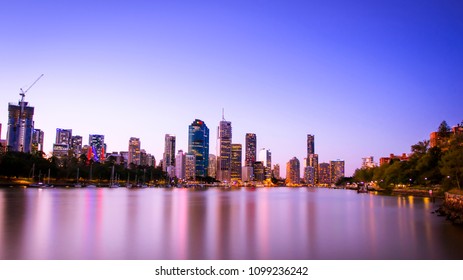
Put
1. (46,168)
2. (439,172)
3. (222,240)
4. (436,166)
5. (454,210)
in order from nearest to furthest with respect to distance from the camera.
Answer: (222,240) < (454,210) < (439,172) < (436,166) < (46,168)

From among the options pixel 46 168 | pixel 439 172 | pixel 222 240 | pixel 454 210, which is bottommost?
pixel 222 240

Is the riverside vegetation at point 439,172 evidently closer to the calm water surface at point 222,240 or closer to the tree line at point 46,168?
the calm water surface at point 222,240

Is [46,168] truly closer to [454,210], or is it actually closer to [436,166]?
[436,166]

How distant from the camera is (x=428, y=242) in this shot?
80.2 feet

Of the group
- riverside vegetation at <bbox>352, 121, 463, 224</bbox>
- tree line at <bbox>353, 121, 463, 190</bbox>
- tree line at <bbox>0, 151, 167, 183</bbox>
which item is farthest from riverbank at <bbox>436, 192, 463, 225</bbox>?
tree line at <bbox>0, 151, 167, 183</bbox>

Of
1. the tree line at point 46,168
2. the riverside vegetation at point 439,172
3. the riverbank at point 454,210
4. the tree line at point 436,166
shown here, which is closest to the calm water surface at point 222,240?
the riverbank at point 454,210

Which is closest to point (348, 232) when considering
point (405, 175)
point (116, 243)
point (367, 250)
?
point (367, 250)

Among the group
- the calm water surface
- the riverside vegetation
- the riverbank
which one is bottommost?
the calm water surface

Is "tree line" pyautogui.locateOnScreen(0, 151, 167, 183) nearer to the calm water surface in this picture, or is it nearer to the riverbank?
the calm water surface

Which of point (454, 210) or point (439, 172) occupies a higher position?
point (439, 172)

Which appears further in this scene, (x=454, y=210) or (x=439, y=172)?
(x=439, y=172)

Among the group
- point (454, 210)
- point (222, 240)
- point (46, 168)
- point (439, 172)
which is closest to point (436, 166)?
point (439, 172)
